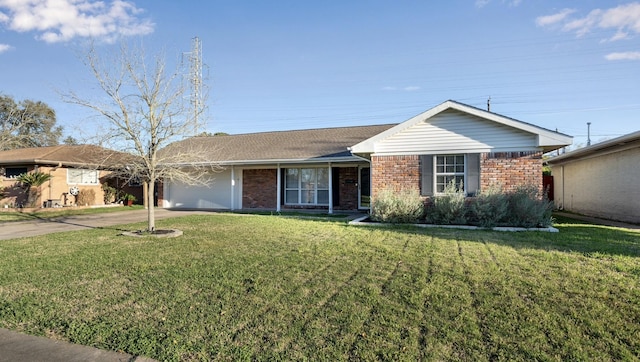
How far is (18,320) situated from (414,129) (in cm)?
1087

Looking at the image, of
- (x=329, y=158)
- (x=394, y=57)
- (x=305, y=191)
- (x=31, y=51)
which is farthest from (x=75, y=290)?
(x=394, y=57)

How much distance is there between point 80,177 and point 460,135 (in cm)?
2013

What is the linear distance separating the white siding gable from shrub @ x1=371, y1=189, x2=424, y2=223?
1703 mm

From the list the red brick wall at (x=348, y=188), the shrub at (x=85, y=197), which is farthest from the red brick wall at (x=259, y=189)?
the shrub at (x=85, y=197)

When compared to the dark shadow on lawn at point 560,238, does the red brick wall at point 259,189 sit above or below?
above

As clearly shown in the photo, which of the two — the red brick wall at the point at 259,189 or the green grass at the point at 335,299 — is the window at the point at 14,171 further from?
the green grass at the point at 335,299

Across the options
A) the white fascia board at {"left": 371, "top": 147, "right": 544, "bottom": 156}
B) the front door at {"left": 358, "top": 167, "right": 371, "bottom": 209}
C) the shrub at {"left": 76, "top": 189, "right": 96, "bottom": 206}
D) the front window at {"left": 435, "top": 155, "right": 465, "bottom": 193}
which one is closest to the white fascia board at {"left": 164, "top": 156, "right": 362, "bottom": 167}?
the front door at {"left": 358, "top": 167, "right": 371, "bottom": 209}

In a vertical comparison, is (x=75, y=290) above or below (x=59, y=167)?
below

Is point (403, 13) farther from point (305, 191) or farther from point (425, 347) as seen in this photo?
point (425, 347)

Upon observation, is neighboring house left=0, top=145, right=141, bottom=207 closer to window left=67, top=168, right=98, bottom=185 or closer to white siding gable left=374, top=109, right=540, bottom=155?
window left=67, top=168, right=98, bottom=185

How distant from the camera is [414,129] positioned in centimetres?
1199

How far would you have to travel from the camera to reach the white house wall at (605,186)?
11.8 meters

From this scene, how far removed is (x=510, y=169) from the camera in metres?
11.1

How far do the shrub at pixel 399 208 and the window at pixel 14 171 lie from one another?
18.7 metres
